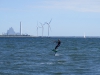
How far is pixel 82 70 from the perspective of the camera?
118ft

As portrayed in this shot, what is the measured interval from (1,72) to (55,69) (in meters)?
5.74

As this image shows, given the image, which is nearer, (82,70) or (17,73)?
(17,73)

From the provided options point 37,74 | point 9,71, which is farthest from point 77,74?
point 9,71

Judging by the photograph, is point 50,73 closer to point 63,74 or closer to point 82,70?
point 63,74

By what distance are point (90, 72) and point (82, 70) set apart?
5.79 feet

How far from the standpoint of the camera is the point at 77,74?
33125mm

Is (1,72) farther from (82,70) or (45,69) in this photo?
(82,70)

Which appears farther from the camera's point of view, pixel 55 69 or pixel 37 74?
pixel 55 69

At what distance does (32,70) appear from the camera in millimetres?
35688

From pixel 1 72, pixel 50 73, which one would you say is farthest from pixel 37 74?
pixel 1 72

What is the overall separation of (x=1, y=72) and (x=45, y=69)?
4.75 meters

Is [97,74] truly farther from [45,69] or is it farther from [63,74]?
[45,69]

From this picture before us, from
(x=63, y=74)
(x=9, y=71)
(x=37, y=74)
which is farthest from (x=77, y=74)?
(x=9, y=71)

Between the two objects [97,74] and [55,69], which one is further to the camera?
[55,69]
